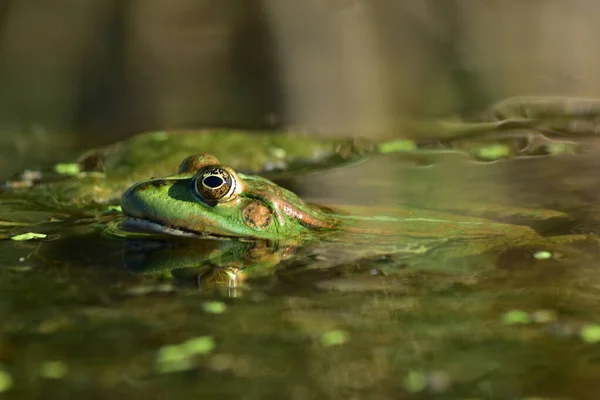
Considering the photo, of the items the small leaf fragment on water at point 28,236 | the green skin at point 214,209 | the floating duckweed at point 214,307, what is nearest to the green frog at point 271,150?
the small leaf fragment on water at point 28,236

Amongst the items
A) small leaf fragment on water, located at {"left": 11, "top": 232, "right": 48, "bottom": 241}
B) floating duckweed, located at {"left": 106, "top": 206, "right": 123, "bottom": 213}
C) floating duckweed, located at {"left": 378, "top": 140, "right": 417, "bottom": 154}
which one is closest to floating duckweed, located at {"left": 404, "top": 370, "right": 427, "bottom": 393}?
small leaf fragment on water, located at {"left": 11, "top": 232, "right": 48, "bottom": 241}

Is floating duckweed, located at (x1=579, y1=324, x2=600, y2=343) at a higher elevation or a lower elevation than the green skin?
lower

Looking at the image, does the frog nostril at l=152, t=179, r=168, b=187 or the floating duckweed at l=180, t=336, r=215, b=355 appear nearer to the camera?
the floating duckweed at l=180, t=336, r=215, b=355

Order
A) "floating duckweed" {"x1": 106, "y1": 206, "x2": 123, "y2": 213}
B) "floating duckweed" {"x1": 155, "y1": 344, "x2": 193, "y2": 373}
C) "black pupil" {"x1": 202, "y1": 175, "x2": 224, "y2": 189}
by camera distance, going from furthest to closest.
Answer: "floating duckweed" {"x1": 106, "y1": 206, "x2": 123, "y2": 213}, "black pupil" {"x1": 202, "y1": 175, "x2": 224, "y2": 189}, "floating duckweed" {"x1": 155, "y1": 344, "x2": 193, "y2": 373}

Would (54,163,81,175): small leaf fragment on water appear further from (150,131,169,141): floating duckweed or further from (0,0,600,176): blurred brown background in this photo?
(0,0,600,176): blurred brown background

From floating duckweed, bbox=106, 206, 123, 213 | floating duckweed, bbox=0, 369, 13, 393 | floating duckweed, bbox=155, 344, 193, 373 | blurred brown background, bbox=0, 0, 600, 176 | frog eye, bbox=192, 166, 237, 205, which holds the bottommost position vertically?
floating duckweed, bbox=155, 344, 193, 373

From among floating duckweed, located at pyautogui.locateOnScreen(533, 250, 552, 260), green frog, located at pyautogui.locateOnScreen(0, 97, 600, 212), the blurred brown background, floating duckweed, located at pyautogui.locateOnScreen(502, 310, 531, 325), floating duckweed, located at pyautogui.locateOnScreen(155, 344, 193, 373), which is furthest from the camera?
the blurred brown background

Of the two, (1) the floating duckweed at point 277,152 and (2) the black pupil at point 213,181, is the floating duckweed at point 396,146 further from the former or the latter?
(2) the black pupil at point 213,181

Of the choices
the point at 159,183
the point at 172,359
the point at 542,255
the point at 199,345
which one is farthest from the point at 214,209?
the point at 542,255

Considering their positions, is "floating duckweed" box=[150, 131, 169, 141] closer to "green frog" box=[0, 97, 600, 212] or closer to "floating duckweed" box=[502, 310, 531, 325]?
"green frog" box=[0, 97, 600, 212]
